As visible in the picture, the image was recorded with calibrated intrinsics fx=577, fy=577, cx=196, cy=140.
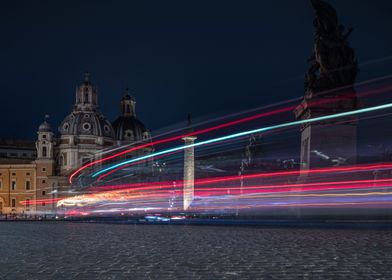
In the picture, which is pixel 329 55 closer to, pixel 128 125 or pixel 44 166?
pixel 44 166

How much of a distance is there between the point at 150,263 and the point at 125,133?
106m

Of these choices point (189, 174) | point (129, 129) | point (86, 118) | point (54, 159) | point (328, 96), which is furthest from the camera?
point (129, 129)

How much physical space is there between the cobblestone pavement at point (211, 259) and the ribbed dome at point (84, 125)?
88865 mm

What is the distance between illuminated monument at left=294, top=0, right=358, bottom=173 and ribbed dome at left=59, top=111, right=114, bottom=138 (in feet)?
280

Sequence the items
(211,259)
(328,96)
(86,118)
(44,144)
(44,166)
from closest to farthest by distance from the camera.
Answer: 1. (211,259)
2. (328,96)
3. (44,166)
4. (44,144)
5. (86,118)

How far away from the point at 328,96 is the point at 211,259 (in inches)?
368

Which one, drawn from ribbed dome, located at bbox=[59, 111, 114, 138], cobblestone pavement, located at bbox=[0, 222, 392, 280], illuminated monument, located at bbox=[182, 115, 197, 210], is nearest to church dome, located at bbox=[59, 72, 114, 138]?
ribbed dome, located at bbox=[59, 111, 114, 138]

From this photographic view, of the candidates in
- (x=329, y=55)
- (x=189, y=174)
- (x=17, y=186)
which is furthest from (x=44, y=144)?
(x=329, y=55)

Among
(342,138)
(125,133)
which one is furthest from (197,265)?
(125,133)

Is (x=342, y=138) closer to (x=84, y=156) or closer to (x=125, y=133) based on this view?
(x=84, y=156)

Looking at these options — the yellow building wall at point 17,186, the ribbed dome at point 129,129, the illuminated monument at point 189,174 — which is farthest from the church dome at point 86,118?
the illuminated monument at point 189,174

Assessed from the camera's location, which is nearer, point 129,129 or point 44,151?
point 44,151

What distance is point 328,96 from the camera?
18031mm

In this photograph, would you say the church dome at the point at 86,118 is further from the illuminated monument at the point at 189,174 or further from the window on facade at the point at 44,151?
the illuminated monument at the point at 189,174
